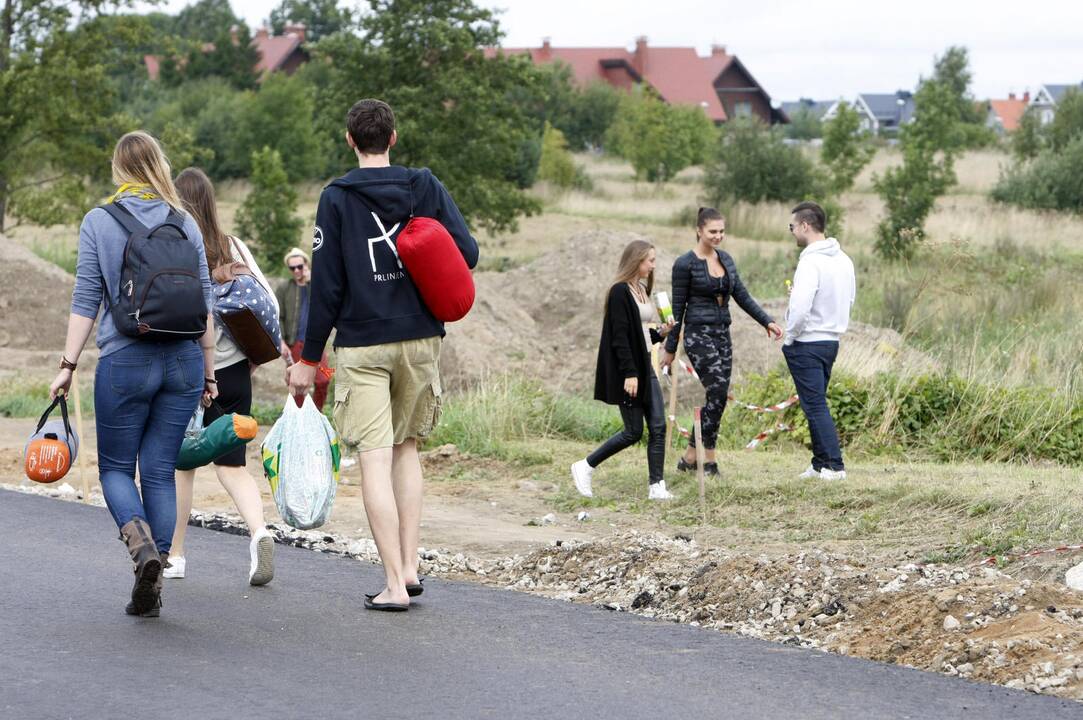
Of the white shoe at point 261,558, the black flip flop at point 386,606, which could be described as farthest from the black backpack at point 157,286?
the black flip flop at point 386,606

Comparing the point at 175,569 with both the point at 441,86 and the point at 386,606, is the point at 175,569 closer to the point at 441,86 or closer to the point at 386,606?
the point at 386,606

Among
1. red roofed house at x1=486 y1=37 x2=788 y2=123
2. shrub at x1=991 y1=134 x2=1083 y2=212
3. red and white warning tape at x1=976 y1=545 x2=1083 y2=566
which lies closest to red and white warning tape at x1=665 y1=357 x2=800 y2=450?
red and white warning tape at x1=976 y1=545 x2=1083 y2=566

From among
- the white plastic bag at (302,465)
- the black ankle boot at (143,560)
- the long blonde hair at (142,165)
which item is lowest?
the black ankle boot at (143,560)

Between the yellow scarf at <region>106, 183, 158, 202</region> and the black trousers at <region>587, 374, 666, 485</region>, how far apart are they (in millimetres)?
4364

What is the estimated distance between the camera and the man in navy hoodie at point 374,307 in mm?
6309

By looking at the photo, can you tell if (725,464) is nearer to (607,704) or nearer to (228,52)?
(607,704)

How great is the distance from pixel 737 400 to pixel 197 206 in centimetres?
737

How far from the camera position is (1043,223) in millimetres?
31688

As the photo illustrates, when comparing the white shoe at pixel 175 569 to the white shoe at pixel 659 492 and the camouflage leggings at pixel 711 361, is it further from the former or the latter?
the camouflage leggings at pixel 711 361

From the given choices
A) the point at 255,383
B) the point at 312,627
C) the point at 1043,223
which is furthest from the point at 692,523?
the point at 1043,223

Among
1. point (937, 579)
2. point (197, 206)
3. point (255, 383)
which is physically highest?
point (197, 206)

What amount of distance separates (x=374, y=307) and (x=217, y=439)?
1.10 m

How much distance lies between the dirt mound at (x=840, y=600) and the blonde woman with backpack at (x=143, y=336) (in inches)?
72.1

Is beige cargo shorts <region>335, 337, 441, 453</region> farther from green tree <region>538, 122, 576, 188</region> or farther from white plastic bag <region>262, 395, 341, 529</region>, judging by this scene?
green tree <region>538, 122, 576, 188</region>
